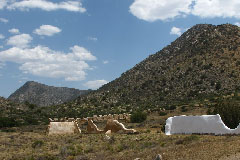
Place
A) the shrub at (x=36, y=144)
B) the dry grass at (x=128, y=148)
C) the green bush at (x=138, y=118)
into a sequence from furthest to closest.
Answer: the green bush at (x=138, y=118) < the shrub at (x=36, y=144) < the dry grass at (x=128, y=148)

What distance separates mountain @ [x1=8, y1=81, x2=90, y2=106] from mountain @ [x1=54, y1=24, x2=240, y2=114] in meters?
56.4

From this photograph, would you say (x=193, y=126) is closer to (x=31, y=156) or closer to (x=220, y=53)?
(x=31, y=156)

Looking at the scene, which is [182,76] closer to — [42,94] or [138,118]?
[138,118]

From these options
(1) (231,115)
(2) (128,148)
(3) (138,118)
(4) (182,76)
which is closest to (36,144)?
(2) (128,148)

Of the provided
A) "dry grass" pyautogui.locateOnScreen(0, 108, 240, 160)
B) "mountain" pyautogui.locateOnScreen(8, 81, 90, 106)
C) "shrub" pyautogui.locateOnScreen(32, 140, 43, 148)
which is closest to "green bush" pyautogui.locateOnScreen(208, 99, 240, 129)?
"dry grass" pyautogui.locateOnScreen(0, 108, 240, 160)

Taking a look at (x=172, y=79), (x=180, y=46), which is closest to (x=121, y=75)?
(x=180, y=46)

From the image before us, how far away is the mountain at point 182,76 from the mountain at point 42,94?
185ft

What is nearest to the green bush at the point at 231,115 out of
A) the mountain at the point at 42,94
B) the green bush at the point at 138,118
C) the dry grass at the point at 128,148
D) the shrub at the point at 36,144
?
the dry grass at the point at 128,148

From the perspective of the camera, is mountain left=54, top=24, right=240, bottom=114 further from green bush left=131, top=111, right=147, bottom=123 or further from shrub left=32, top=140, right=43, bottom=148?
shrub left=32, top=140, right=43, bottom=148

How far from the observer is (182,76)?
228ft

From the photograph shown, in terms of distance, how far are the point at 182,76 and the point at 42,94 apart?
84544 mm

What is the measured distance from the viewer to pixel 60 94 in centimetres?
14612

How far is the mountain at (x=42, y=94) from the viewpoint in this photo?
13394 centimetres

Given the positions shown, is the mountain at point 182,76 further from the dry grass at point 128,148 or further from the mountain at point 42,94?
the mountain at point 42,94
